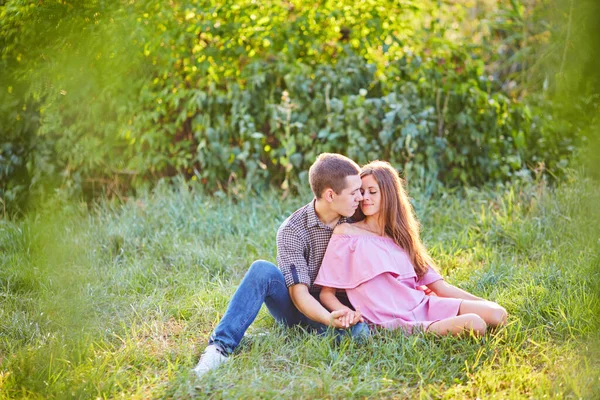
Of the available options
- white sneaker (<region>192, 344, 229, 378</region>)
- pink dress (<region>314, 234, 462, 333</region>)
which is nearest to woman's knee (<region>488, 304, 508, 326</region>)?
pink dress (<region>314, 234, 462, 333</region>)

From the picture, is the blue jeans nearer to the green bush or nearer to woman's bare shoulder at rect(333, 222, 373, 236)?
woman's bare shoulder at rect(333, 222, 373, 236)

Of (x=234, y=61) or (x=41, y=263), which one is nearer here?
(x=41, y=263)

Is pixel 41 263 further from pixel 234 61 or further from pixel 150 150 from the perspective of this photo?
pixel 234 61

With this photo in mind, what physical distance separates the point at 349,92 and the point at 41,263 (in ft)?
9.17

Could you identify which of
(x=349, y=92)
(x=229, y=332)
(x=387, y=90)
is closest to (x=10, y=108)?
(x=349, y=92)

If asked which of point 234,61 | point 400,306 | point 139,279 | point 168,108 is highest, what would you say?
point 234,61

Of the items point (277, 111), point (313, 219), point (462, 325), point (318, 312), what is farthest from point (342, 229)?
point (277, 111)

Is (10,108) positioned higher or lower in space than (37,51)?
lower

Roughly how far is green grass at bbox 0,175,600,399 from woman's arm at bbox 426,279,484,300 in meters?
0.24

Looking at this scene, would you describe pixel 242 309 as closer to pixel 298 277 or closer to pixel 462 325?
pixel 298 277

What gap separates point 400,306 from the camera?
297cm

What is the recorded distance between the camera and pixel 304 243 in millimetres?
3021

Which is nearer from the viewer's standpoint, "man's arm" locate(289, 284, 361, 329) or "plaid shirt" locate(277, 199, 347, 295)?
"man's arm" locate(289, 284, 361, 329)

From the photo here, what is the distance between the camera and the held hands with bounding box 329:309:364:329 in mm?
2717
